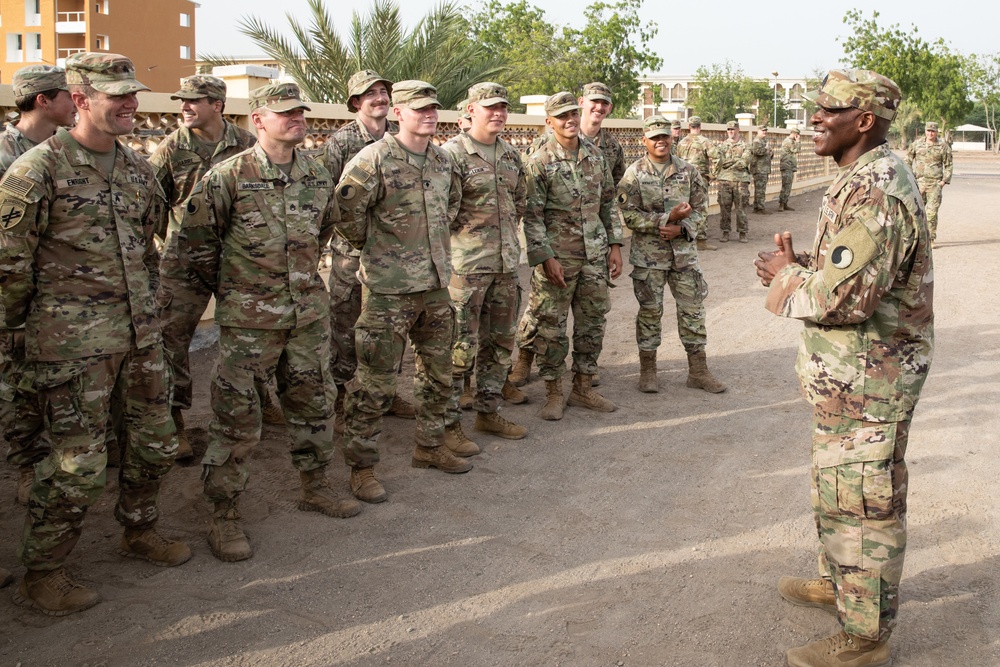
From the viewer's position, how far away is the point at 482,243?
19.6ft

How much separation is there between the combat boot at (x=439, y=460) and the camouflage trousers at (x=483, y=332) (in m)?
0.30

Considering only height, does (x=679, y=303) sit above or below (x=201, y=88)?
below

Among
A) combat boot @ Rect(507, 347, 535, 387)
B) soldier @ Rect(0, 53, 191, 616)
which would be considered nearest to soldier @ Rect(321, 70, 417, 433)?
combat boot @ Rect(507, 347, 535, 387)

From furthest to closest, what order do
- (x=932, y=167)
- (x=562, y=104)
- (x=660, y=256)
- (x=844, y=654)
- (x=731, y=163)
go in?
1. (x=731, y=163)
2. (x=932, y=167)
3. (x=660, y=256)
4. (x=562, y=104)
5. (x=844, y=654)

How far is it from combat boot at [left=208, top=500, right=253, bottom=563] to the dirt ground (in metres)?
0.07

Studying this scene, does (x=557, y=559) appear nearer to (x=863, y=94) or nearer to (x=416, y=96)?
(x=863, y=94)

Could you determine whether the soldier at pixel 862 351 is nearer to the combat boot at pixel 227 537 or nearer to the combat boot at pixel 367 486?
the combat boot at pixel 367 486

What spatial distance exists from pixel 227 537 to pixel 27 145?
247cm

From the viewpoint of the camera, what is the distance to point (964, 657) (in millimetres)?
3561

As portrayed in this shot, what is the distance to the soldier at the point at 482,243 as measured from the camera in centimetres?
598

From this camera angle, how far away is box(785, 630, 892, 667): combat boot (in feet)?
11.3

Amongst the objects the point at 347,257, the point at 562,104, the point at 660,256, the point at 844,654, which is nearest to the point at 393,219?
the point at 347,257

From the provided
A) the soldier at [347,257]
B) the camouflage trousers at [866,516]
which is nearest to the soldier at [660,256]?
the soldier at [347,257]

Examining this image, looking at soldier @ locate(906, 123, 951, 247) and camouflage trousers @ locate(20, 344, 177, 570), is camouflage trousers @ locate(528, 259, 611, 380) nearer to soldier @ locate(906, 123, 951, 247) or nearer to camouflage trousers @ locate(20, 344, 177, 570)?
camouflage trousers @ locate(20, 344, 177, 570)
